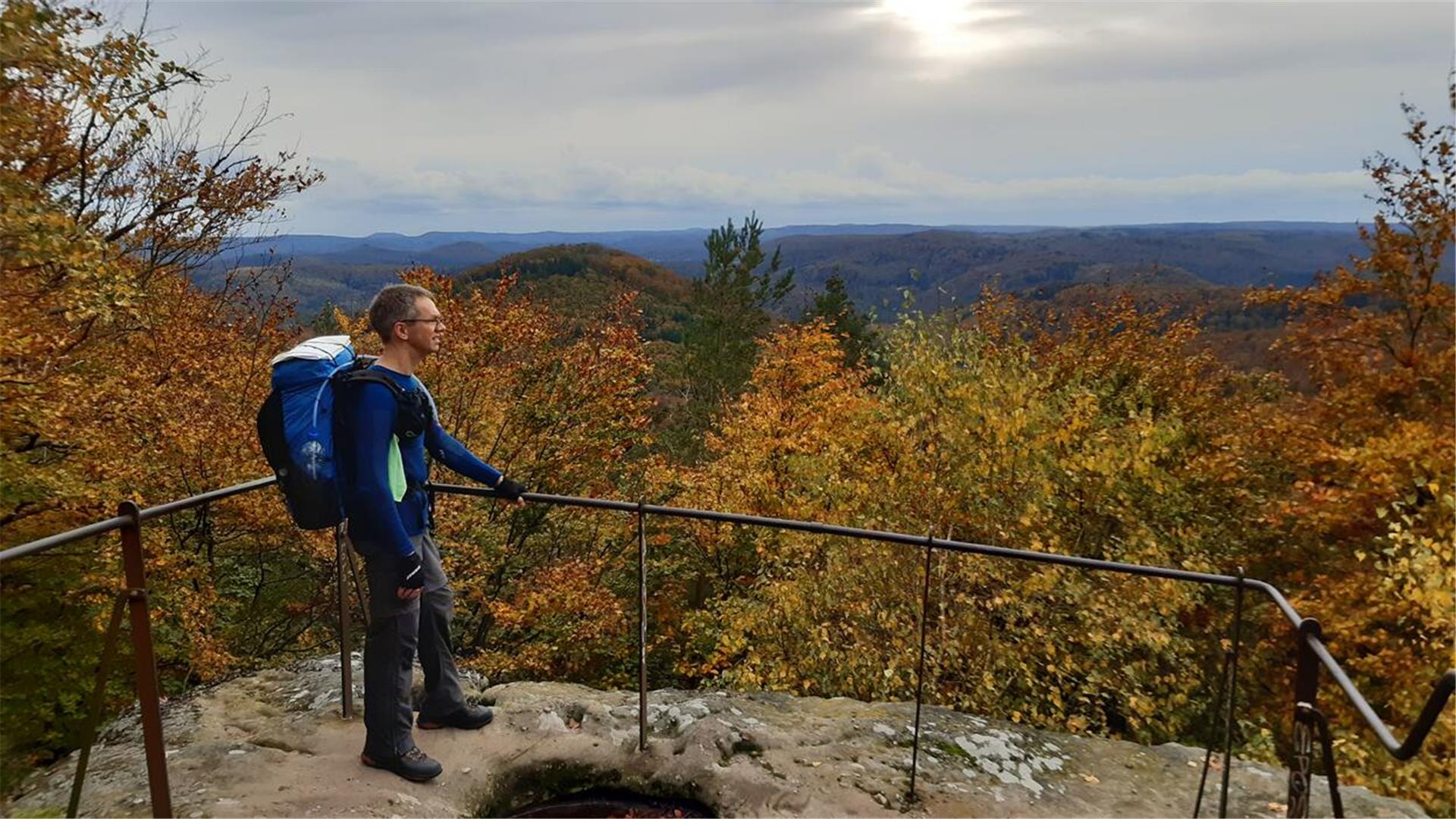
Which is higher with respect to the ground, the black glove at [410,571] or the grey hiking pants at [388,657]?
the black glove at [410,571]

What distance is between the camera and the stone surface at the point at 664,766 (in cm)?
347

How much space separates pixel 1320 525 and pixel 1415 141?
8.10 m

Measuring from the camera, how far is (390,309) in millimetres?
3395

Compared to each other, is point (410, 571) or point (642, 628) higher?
point (410, 571)

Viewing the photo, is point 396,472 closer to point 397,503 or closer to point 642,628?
point 397,503

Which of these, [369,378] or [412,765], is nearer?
[369,378]

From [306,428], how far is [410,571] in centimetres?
74

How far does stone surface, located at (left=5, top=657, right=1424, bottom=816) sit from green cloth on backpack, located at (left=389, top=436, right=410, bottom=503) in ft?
4.30

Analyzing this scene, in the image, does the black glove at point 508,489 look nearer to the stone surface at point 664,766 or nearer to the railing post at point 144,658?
the stone surface at point 664,766

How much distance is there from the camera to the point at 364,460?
127 inches

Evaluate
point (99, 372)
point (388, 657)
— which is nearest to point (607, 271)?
point (99, 372)

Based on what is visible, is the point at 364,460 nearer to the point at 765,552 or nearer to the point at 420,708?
the point at 420,708

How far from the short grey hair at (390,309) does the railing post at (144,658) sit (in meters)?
1.12

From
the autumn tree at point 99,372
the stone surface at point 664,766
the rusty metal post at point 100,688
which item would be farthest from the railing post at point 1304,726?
the autumn tree at point 99,372
